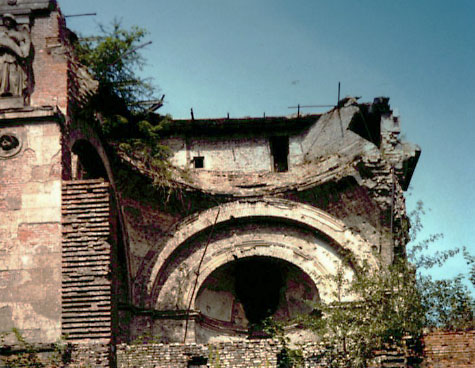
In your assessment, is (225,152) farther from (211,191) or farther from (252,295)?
(252,295)

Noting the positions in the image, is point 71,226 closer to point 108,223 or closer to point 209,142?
point 108,223

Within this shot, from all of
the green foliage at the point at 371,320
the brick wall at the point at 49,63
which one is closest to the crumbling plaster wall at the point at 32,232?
the brick wall at the point at 49,63

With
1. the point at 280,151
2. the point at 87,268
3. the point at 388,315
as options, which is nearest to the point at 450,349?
the point at 388,315

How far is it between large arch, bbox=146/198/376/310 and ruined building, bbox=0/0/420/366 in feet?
0.09

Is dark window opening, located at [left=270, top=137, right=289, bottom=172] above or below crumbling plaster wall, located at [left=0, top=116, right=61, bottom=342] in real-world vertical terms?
above

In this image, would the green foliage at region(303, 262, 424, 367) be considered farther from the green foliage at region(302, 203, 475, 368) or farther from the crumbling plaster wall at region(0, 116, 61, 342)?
the crumbling plaster wall at region(0, 116, 61, 342)

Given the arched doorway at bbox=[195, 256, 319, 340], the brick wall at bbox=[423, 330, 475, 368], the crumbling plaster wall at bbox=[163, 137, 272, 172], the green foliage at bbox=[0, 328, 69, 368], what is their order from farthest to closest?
the crumbling plaster wall at bbox=[163, 137, 272, 172]
the arched doorway at bbox=[195, 256, 319, 340]
the brick wall at bbox=[423, 330, 475, 368]
the green foliage at bbox=[0, 328, 69, 368]

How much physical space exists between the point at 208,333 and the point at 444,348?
7.17 m

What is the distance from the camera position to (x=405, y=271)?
19312 millimetres

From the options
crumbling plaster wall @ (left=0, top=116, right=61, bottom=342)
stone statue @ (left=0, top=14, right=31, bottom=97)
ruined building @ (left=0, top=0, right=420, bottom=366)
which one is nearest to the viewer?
crumbling plaster wall @ (left=0, top=116, right=61, bottom=342)

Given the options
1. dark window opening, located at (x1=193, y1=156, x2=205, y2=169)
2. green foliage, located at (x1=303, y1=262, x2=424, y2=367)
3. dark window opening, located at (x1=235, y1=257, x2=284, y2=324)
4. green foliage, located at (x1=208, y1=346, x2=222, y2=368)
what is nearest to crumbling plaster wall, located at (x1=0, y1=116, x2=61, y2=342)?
green foliage, located at (x1=208, y1=346, x2=222, y2=368)

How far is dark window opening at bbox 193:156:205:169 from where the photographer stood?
24.3 meters

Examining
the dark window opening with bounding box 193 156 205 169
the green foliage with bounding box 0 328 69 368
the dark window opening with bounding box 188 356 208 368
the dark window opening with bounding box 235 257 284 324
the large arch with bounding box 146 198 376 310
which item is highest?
the dark window opening with bounding box 193 156 205 169

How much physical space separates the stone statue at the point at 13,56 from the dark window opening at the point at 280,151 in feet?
25.2
